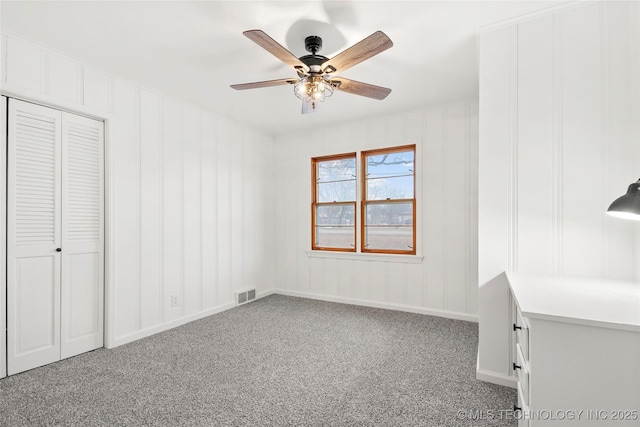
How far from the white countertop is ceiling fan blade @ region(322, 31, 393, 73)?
1559 millimetres

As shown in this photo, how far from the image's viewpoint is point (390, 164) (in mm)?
4309

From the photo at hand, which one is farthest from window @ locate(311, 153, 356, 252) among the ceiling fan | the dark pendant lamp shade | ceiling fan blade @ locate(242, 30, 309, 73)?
the dark pendant lamp shade

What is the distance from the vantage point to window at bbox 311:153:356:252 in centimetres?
458

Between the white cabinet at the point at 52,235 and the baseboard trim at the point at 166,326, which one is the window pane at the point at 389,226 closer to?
the baseboard trim at the point at 166,326

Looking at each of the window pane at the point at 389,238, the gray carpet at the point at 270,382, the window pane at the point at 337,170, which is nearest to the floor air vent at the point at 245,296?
the gray carpet at the point at 270,382

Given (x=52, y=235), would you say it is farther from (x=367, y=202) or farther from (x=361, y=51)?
(x=367, y=202)

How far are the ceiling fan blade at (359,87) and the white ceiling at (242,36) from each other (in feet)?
0.95

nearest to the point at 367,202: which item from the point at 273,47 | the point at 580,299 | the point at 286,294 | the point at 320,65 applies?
the point at 286,294

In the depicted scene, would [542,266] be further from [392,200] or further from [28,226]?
[28,226]

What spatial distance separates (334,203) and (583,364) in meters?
3.64

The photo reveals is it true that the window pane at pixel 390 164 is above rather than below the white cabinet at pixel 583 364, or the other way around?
above

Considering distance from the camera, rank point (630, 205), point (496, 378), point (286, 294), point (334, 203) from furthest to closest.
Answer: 1. point (286, 294)
2. point (334, 203)
3. point (496, 378)
4. point (630, 205)

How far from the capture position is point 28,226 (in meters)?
2.52

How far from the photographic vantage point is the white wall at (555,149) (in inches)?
75.6
